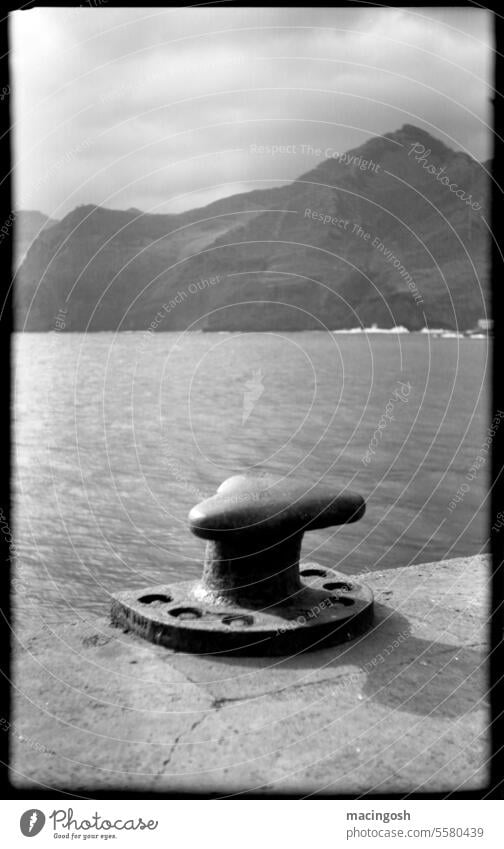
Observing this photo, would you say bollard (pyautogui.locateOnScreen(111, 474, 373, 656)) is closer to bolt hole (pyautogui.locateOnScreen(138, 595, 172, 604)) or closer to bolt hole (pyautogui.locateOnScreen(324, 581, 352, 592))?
bolt hole (pyautogui.locateOnScreen(138, 595, 172, 604))

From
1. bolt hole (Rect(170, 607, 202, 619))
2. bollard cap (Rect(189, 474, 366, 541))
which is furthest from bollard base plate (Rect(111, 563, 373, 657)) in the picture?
bollard cap (Rect(189, 474, 366, 541))

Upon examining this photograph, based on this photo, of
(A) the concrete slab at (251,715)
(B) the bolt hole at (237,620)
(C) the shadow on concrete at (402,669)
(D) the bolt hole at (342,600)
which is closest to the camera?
(A) the concrete slab at (251,715)

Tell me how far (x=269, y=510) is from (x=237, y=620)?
0.71 metres

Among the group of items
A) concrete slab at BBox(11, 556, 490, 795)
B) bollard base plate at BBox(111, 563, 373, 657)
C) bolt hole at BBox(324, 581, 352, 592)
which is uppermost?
bolt hole at BBox(324, 581, 352, 592)

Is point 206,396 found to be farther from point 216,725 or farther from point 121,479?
point 216,725

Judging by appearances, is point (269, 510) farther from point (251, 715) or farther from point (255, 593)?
point (251, 715)

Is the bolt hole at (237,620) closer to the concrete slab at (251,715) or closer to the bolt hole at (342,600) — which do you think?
the concrete slab at (251,715)

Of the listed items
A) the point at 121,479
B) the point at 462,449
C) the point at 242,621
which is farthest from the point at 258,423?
the point at 242,621

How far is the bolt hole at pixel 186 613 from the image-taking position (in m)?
4.79

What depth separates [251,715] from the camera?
3.89 meters

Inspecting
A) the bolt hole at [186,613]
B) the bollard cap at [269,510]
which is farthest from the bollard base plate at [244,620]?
the bollard cap at [269,510]

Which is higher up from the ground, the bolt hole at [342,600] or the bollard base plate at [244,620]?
the bolt hole at [342,600]

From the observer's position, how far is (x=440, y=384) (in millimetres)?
41938

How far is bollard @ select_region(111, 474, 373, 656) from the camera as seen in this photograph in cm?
452
